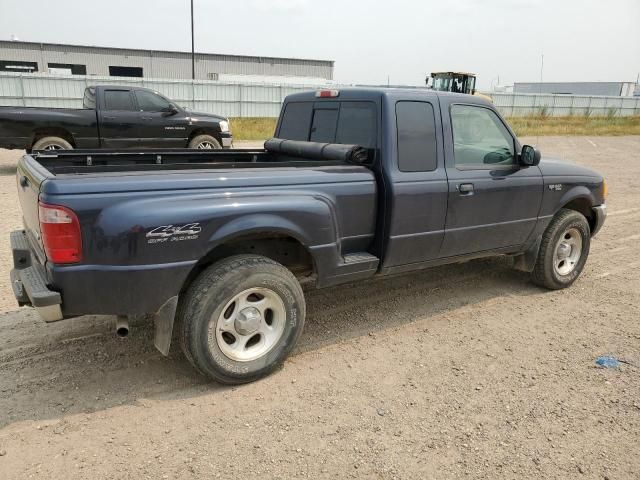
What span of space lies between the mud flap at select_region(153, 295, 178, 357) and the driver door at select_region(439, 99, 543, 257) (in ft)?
7.49

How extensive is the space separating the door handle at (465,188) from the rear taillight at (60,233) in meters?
2.88

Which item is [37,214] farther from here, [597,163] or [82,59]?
[82,59]

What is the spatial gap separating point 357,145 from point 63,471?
2871 millimetres

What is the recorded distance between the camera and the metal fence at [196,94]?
21.2m

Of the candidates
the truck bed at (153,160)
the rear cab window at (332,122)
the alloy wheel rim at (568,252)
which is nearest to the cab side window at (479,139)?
the rear cab window at (332,122)

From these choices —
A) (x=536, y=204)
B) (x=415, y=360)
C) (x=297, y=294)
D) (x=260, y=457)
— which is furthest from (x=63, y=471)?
(x=536, y=204)

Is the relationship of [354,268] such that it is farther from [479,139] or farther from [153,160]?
[153,160]

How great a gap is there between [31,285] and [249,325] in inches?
51.2

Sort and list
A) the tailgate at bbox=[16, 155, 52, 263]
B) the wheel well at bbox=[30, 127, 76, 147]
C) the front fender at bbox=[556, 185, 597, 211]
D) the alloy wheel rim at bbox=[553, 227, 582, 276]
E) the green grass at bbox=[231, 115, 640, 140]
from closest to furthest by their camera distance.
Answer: the tailgate at bbox=[16, 155, 52, 263], the front fender at bbox=[556, 185, 597, 211], the alloy wheel rim at bbox=[553, 227, 582, 276], the wheel well at bbox=[30, 127, 76, 147], the green grass at bbox=[231, 115, 640, 140]

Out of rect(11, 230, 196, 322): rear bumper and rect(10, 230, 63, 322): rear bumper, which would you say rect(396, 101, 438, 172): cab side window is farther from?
rect(10, 230, 63, 322): rear bumper

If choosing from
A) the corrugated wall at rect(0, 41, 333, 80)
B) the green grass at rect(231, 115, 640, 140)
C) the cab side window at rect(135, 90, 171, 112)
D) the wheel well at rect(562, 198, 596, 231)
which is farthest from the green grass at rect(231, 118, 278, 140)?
the corrugated wall at rect(0, 41, 333, 80)

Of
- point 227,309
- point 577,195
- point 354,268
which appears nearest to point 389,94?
point 354,268

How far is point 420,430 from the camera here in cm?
307

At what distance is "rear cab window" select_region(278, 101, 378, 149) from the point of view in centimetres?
414
